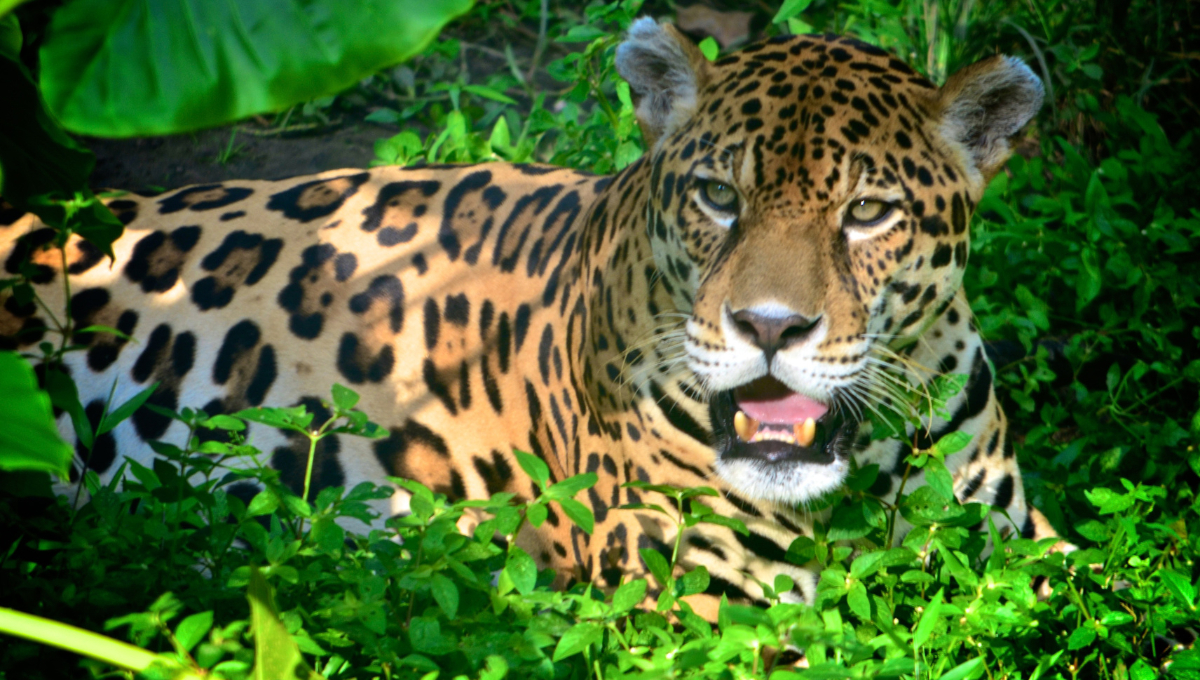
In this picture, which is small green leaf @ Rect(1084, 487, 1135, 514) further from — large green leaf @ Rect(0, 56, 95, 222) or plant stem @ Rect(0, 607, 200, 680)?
large green leaf @ Rect(0, 56, 95, 222)

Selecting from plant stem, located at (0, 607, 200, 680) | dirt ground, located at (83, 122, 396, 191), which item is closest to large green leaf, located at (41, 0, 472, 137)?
plant stem, located at (0, 607, 200, 680)

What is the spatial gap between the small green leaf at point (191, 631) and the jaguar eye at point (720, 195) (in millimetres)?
1668

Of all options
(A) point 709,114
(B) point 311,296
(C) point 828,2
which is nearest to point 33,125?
(A) point 709,114

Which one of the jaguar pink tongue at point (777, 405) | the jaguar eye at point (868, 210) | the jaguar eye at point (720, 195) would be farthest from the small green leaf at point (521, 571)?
the jaguar eye at point (868, 210)

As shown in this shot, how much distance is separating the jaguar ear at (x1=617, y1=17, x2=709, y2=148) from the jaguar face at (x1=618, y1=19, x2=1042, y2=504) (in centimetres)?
2

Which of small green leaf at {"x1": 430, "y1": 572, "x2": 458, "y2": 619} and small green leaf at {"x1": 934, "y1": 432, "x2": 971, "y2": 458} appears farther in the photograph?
small green leaf at {"x1": 934, "y1": 432, "x2": 971, "y2": 458}

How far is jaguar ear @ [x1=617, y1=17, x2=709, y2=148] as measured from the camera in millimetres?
3057

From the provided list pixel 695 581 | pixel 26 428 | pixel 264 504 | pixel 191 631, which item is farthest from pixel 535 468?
pixel 26 428

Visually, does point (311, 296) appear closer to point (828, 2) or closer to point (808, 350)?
point (808, 350)

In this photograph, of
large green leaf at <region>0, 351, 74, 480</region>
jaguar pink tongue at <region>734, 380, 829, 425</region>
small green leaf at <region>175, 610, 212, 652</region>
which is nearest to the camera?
large green leaf at <region>0, 351, 74, 480</region>

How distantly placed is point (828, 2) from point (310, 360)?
4.26 m

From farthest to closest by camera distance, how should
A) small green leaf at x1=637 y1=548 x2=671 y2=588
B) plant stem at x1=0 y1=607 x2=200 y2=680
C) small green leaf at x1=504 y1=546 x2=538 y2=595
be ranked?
small green leaf at x1=637 y1=548 x2=671 y2=588 → small green leaf at x1=504 y1=546 x2=538 y2=595 → plant stem at x1=0 y1=607 x2=200 y2=680

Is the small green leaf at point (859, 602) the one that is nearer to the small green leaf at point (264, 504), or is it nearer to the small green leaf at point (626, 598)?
the small green leaf at point (626, 598)

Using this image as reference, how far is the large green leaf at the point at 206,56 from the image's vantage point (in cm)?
114
